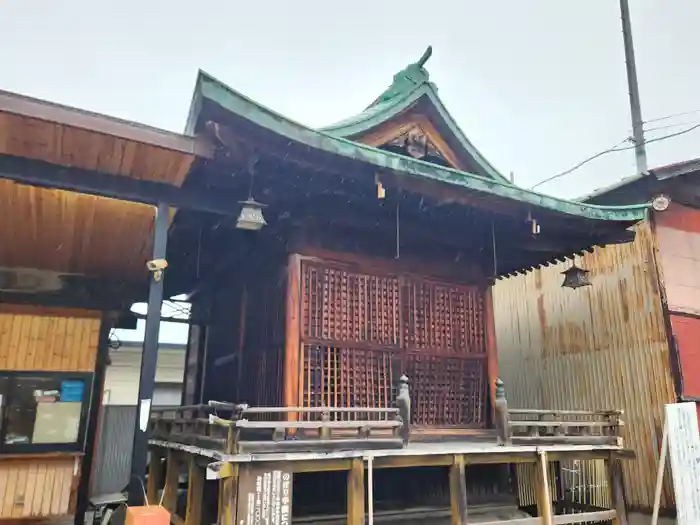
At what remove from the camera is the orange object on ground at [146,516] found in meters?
4.99

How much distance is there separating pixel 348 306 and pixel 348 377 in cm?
103

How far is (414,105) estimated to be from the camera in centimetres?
898

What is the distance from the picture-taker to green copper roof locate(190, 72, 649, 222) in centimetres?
541

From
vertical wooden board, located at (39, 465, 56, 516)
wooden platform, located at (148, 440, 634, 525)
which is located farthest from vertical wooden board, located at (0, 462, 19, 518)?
wooden platform, located at (148, 440, 634, 525)

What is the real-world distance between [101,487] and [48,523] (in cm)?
795

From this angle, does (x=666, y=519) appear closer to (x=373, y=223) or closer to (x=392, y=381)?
(x=392, y=381)

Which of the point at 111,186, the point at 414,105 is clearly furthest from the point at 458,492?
the point at 414,105

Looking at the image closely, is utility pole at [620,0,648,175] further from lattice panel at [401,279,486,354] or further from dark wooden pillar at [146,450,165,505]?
dark wooden pillar at [146,450,165,505]

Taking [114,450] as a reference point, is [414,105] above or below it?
Result: above

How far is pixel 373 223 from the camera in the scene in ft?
27.0

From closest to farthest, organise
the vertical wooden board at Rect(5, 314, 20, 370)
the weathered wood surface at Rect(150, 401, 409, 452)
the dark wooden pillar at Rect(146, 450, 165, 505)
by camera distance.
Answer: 1. the weathered wood surface at Rect(150, 401, 409, 452)
2. the vertical wooden board at Rect(5, 314, 20, 370)
3. the dark wooden pillar at Rect(146, 450, 165, 505)

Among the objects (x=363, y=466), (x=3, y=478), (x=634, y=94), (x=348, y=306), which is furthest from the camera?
(x=634, y=94)

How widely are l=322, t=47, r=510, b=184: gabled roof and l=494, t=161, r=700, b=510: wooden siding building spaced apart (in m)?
3.47

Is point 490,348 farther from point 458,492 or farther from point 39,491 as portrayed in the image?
point 39,491
